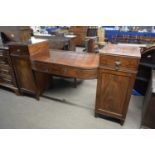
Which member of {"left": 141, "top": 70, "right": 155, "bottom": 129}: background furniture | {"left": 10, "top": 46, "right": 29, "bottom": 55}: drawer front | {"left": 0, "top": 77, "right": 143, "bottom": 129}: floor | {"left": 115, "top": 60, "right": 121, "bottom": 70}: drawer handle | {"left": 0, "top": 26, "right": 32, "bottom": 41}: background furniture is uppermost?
{"left": 0, "top": 26, "right": 32, "bottom": 41}: background furniture

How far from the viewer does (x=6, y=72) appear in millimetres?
2252

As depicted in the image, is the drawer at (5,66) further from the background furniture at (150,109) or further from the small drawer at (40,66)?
the background furniture at (150,109)

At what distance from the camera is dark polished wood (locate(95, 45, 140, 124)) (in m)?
1.33

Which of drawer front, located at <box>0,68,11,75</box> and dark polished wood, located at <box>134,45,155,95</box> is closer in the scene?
dark polished wood, located at <box>134,45,155,95</box>

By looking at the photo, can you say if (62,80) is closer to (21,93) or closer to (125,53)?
(21,93)

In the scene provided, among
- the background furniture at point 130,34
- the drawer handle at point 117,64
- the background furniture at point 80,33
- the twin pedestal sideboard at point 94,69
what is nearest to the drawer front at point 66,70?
the twin pedestal sideboard at point 94,69

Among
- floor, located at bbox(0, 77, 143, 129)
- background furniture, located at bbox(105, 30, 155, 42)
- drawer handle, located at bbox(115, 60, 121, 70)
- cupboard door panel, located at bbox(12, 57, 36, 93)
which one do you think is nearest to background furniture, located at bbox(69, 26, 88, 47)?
background furniture, located at bbox(105, 30, 155, 42)

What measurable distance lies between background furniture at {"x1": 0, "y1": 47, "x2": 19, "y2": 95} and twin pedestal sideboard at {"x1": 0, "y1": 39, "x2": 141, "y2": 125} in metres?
0.04

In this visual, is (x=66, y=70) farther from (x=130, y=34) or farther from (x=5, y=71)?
(x=130, y=34)

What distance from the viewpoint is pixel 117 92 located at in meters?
1.53

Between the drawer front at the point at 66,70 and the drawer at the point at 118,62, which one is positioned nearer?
the drawer at the point at 118,62

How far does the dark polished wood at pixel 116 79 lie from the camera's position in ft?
4.38

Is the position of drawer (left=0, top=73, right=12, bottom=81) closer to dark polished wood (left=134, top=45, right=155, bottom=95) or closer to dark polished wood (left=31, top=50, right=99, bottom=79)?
dark polished wood (left=31, top=50, right=99, bottom=79)
